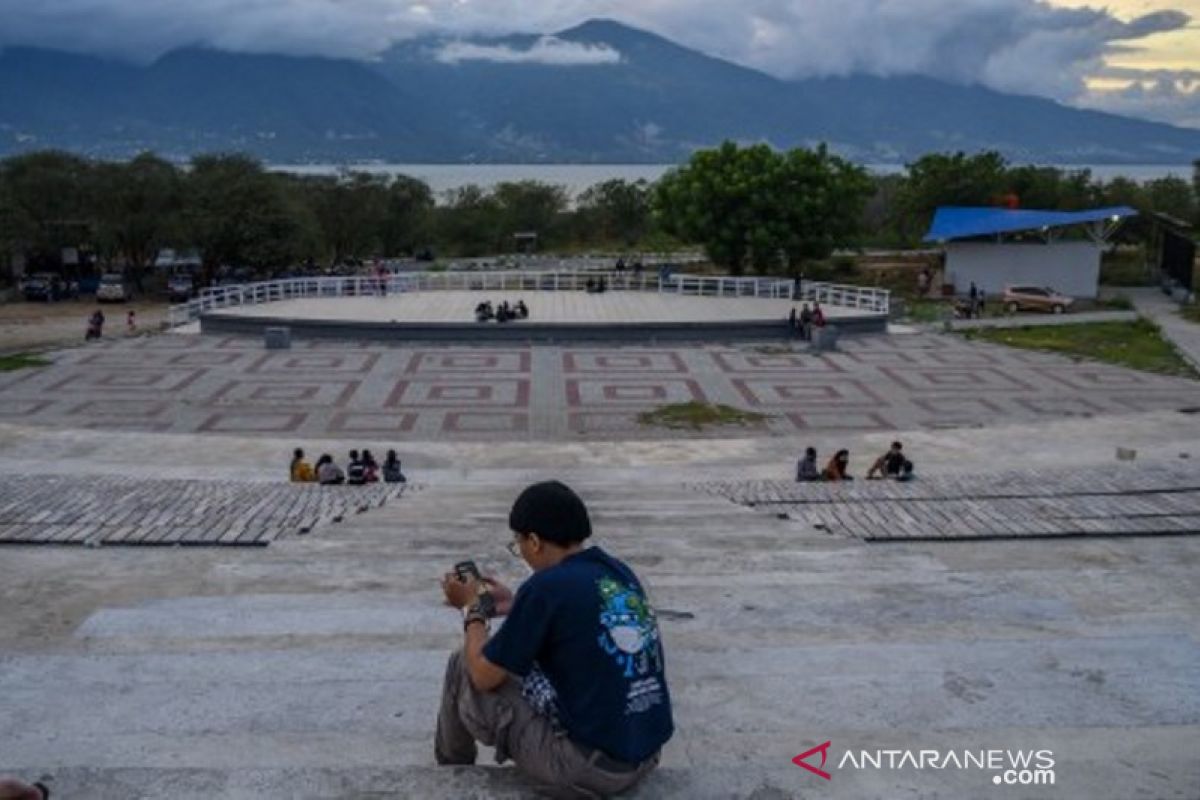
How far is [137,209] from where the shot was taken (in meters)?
56.1

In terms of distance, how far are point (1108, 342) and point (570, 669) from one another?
34748 mm

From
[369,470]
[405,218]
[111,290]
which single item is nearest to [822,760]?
[369,470]

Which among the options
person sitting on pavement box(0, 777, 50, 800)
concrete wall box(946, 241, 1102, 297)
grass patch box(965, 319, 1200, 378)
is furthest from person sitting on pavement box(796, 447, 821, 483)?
concrete wall box(946, 241, 1102, 297)

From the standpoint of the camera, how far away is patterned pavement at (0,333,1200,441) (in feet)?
82.2

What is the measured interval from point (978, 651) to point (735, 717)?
1.88m

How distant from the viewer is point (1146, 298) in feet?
153

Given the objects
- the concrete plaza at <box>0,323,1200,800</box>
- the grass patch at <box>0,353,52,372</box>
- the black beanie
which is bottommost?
the grass patch at <box>0,353,52,372</box>

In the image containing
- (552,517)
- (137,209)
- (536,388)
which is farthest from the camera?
(137,209)

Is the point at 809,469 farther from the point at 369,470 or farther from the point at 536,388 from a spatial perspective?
the point at 536,388

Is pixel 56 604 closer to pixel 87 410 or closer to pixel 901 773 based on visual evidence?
pixel 901 773

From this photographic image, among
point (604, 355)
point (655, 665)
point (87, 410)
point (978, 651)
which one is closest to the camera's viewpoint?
point (655, 665)

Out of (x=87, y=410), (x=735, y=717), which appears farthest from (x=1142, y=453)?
(x=87, y=410)

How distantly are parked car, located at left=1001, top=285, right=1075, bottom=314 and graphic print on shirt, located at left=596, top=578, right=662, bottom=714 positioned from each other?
4133cm

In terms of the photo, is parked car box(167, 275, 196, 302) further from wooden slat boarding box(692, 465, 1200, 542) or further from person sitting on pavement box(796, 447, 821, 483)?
wooden slat boarding box(692, 465, 1200, 542)
